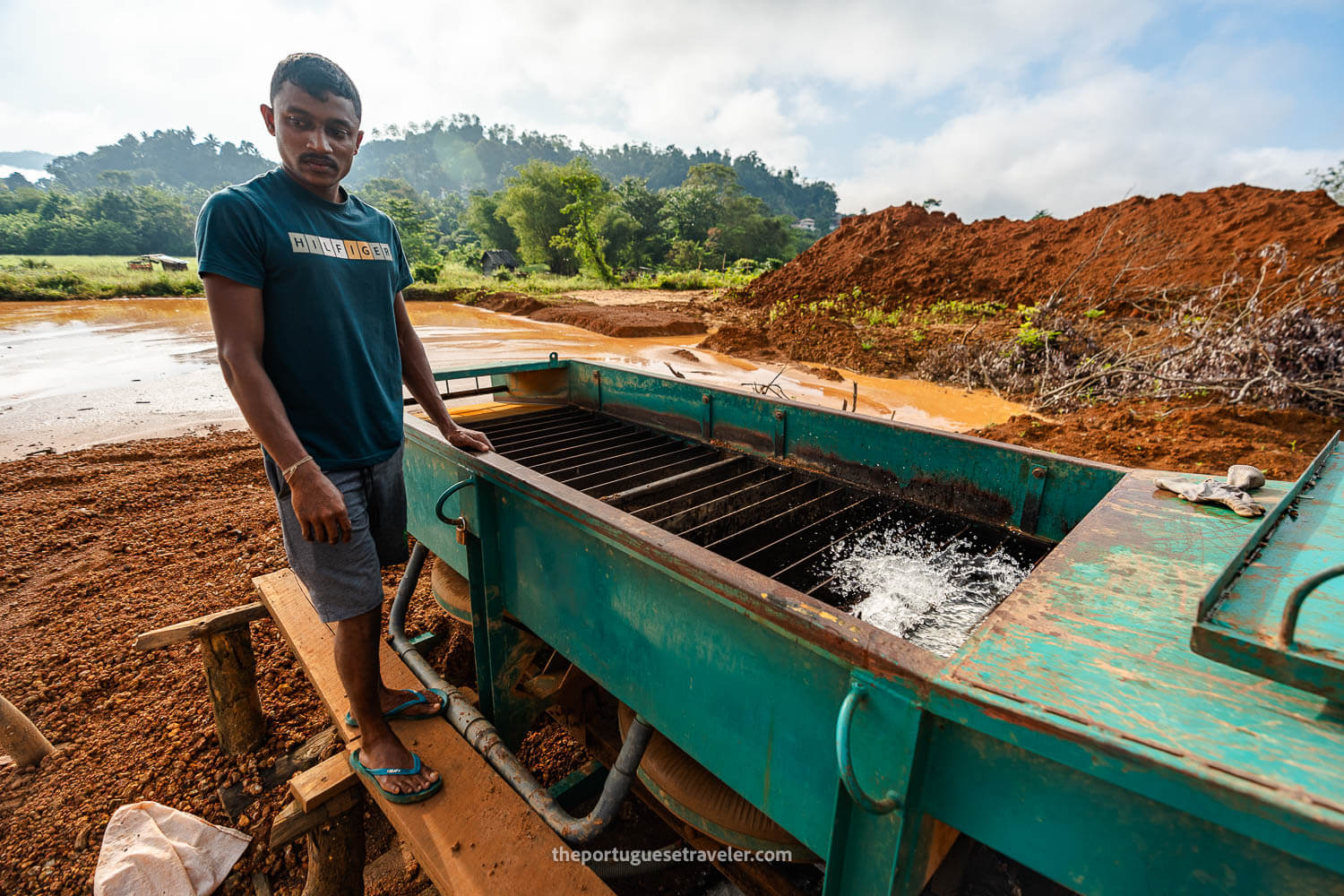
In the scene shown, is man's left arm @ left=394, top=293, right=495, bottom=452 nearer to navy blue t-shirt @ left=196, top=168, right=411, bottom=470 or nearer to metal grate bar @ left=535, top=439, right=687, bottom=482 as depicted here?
navy blue t-shirt @ left=196, top=168, right=411, bottom=470

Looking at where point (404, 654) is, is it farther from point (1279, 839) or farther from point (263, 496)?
point (263, 496)

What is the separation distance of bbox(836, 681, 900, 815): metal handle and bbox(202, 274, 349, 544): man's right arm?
1.31 meters

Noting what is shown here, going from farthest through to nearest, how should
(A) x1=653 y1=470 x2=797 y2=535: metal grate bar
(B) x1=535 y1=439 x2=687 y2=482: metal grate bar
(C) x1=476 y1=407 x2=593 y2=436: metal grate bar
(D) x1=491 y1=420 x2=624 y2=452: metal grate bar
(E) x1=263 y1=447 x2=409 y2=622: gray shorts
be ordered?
(C) x1=476 y1=407 x2=593 y2=436: metal grate bar
(D) x1=491 y1=420 x2=624 y2=452: metal grate bar
(B) x1=535 y1=439 x2=687 y2=482: metal grate bar
(A) x1=653 y1=470 x2=797 y2=535: metal grate bar
(E) x1=263 y1=447 x2=409 y2=622: gray shorts

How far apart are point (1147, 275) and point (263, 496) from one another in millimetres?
13381

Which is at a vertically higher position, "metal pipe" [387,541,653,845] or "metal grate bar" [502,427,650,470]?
"metal grate bar" [502,427,650,470]

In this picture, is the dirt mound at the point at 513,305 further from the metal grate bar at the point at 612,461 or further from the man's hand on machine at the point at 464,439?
the man's hand on machine at the point at 464,439

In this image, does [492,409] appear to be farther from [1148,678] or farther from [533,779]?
[1148,678]

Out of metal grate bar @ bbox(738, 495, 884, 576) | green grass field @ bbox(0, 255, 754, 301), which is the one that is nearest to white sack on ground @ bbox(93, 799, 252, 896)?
metal grate bar @ bbox(738, 495, 884, 576)

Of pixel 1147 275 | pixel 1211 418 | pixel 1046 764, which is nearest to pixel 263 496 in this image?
pixel 1046 764

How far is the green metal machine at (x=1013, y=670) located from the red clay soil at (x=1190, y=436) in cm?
341

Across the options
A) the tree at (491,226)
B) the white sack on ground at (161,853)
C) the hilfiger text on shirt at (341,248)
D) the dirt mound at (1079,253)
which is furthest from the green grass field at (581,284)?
the white sack on ground at (161,853)

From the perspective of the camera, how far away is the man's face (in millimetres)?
1569

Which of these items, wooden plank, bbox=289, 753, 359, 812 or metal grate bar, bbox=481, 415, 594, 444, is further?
metal grate bar, bbox=481, 415, 594, 444

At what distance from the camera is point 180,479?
5.05 metres
